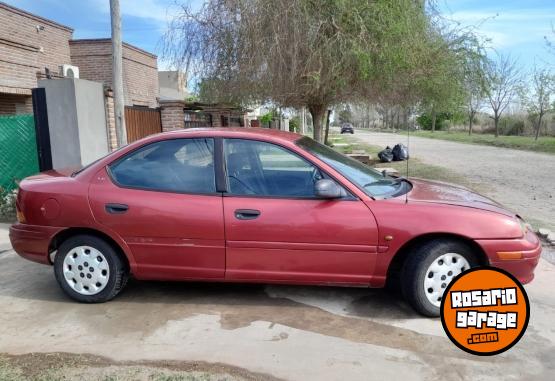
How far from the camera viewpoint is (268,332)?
11.4 feet

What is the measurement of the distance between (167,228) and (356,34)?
18.3 ft

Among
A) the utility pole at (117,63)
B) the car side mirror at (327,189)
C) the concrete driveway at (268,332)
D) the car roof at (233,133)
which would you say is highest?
the utility pole at (117,63)

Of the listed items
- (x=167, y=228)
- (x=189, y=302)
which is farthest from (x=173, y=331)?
(x=167, y=228)

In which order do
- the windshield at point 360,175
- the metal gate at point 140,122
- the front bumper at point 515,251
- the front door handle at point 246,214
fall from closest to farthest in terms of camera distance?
1. the front bumper at point 515,251
2. the front door handle at point 246,214
3. the windshield at point 360,175
4. the metal gate at point 140,122

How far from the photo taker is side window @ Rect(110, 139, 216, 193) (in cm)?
382

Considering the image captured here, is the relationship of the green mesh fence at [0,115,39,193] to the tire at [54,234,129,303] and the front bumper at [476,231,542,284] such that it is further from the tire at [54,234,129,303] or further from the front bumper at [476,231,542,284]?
the front bumper at [476,231,542,284]

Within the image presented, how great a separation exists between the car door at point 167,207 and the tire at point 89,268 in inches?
7.8

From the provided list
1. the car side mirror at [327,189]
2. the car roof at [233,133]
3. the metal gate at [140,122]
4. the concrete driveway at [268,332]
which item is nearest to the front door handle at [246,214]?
the car side mirror at [327,189]

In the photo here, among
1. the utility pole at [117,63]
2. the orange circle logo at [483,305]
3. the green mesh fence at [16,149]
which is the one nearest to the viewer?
the orange circle logo at [483,305]

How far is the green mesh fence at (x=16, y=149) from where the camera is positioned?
841cm

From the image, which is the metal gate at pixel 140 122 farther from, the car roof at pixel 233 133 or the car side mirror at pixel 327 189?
the car side mirror at pixel 327 189

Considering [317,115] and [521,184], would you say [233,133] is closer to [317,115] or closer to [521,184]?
[317,115]

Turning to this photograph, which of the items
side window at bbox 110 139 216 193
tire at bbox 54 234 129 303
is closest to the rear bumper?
tire at bbox 54 234 129 303

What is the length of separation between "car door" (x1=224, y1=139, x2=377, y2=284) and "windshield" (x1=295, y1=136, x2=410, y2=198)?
0.67 ft
